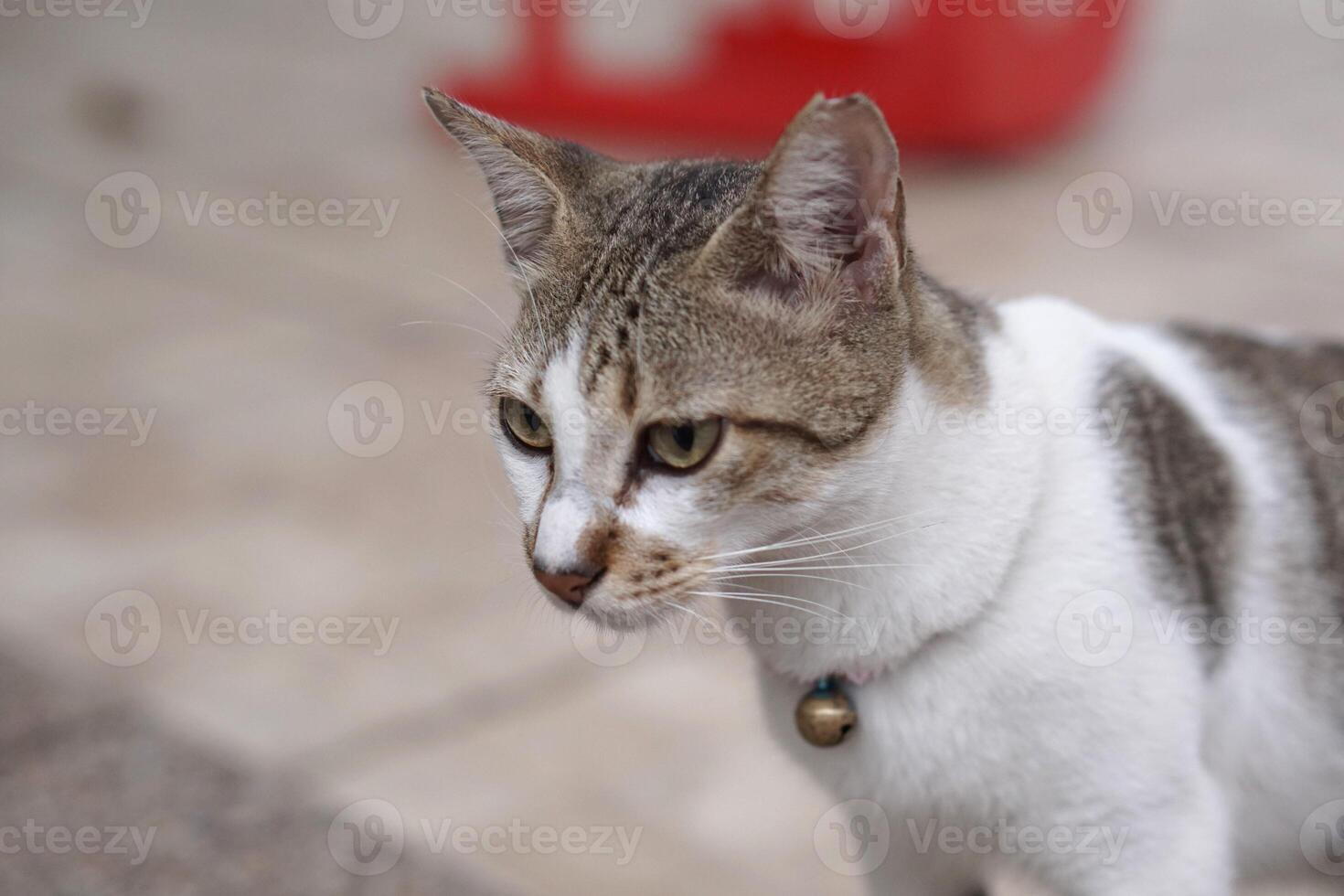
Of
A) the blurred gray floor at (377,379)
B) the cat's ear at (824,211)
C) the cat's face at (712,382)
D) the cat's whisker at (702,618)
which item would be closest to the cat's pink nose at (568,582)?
the cat's face at (712,382)

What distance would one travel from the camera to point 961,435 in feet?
6.30

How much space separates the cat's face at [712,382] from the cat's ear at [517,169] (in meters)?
0.14

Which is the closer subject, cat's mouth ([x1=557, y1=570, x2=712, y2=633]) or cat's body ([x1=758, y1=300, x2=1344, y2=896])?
cat's mouth ([x1=557, y1=570, x2=712, y2=633])

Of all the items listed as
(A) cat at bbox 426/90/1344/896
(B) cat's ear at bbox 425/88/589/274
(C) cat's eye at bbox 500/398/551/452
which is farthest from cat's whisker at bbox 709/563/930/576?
(B) cat's ear at bbox 425/88/589/274

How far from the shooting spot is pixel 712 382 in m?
1.78

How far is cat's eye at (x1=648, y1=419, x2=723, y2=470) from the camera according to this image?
5.79 ft

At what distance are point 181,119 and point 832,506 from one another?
6314 mm

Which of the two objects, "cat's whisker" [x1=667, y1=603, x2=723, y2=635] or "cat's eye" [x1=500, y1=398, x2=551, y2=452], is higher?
"cat's eye" [x1=500, y1=398, x2=551, y2=452]

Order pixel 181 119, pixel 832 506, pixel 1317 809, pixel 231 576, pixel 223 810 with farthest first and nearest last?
1. pixel 181 119
2. pixel 231 576
3. pixel 223 810
4. pixel 1317 809
5. pixel 832 506

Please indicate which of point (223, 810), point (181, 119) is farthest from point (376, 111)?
point (223, 810)

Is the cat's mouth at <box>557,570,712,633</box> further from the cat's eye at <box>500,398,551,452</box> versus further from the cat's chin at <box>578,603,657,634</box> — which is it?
the cat's eye at <box>500,398,551,452</box>

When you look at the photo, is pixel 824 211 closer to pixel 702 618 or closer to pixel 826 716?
pixel 702 618

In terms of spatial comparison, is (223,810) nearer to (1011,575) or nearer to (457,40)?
(1011,575)

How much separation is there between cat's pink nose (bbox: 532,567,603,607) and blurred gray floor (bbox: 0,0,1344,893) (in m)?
0.30
